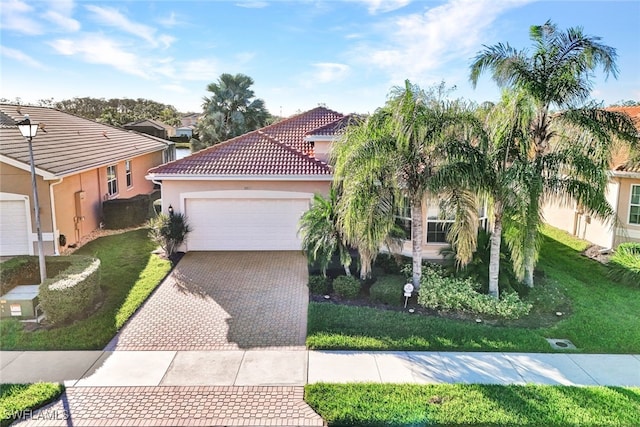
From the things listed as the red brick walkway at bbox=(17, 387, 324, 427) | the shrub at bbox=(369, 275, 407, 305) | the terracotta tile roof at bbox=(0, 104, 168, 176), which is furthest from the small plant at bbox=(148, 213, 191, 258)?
the red brick walkway at bbox=(17, 387, 324, 427)

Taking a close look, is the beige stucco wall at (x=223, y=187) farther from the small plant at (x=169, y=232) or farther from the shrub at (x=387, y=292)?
the shrub at (x=387, y=292)

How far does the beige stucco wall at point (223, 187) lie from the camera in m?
15.3

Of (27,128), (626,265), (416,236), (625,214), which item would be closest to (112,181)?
(27,128)

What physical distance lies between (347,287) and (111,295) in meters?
6.34

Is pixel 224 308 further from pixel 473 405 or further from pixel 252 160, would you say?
pixel 252 160

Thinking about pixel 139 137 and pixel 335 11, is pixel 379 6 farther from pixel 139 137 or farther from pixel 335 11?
pixel 139 137

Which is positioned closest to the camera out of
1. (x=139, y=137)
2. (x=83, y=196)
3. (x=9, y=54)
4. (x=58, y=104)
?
(x=9, y=54)

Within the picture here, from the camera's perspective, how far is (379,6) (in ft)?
44.8

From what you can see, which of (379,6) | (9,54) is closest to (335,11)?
(379,6)

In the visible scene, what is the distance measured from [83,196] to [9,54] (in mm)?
5963

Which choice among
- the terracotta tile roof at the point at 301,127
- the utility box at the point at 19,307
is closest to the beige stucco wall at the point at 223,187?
the terracotta tile roof at the point at 301,127

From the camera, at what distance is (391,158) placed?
10.9 m

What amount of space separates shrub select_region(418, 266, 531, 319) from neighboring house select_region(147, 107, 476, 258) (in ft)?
18.2

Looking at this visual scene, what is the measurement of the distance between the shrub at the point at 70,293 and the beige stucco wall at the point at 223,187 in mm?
4791
